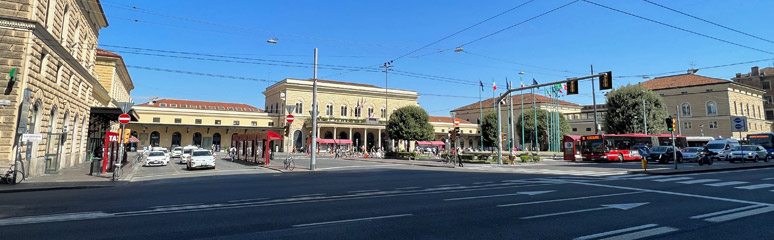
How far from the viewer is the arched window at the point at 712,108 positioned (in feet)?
199

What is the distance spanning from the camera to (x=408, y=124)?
55.2 metres

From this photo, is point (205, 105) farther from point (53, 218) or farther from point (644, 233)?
point (644, 233)

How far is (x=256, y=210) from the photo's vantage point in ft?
27.5

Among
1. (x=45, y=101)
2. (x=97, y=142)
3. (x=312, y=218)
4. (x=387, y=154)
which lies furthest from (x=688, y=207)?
(x=97, y=142)

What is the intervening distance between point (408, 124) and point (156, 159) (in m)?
33.3

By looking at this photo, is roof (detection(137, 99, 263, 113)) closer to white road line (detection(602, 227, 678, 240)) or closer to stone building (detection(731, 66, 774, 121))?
white road line (detection(602, 227, 678, 240))

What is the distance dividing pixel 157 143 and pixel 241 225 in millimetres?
64303

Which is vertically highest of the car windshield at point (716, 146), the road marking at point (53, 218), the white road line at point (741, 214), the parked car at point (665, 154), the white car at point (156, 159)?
the car windshield at point (716, 146)

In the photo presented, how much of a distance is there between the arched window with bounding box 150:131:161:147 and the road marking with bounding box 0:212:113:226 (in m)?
60.8

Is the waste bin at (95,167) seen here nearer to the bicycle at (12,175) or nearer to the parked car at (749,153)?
the bicycle at (12,175)

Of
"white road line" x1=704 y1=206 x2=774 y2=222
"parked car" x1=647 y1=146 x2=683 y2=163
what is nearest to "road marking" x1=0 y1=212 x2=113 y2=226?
"white road line" x1=704 y1=206 x2=774 y2=222

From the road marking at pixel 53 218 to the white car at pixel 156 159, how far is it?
2457 cm

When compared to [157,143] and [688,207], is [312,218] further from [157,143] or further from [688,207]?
[157,143]

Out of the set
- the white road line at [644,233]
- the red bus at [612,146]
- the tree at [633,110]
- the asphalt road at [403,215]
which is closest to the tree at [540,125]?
the tree at [633,110]
